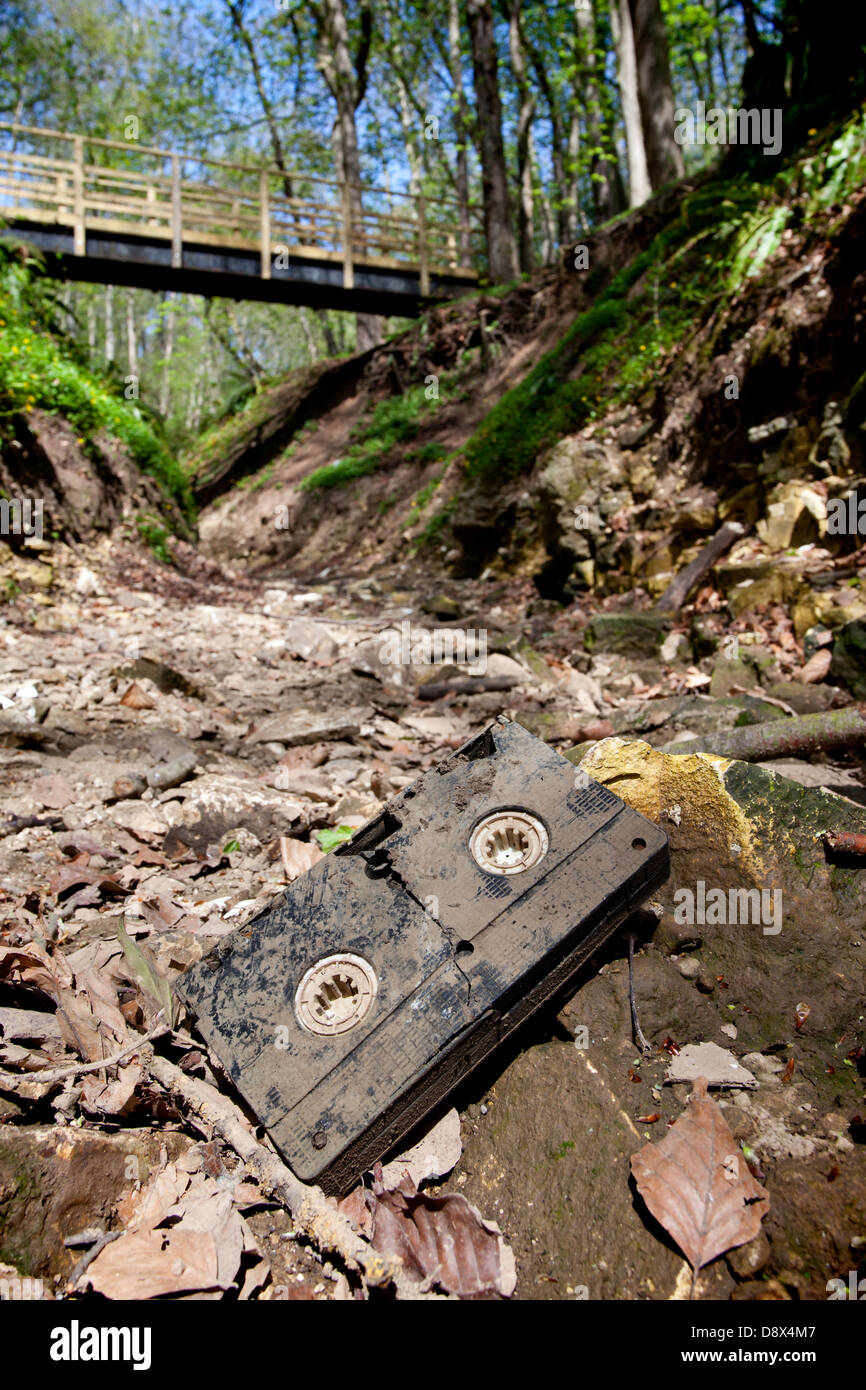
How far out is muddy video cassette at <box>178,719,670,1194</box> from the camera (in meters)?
1.82

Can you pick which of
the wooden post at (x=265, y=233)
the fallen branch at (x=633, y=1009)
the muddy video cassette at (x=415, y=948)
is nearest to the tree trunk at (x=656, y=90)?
the wooden post at (x=265, y=233)

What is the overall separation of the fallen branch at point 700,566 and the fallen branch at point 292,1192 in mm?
5223

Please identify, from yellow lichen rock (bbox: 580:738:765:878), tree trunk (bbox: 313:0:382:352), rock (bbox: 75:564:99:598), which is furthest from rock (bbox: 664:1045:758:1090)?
tree trunk (bbox: 313:0:382:352)

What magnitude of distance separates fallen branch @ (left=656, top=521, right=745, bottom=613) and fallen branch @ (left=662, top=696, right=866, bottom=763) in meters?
2.59

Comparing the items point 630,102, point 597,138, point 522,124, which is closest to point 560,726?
point 630,102

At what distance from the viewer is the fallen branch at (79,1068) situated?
75.2 inches

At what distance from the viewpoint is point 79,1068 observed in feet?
6.40

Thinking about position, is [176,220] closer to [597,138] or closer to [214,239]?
[214,239]

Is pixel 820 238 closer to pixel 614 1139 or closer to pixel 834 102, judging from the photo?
pixel 834 102

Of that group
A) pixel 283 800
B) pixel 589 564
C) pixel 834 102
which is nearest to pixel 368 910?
pixel 283 800

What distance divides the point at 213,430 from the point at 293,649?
15.7m

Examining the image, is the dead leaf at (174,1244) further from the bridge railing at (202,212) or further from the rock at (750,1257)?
the bridge railing at (202,212)

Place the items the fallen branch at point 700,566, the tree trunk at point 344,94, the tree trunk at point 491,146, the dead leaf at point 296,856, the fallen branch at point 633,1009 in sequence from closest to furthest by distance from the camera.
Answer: the fallen branch at point 633,1009 < the dead leaf at point 296,856 < the fallen branch at point 700,566 < the tree trunk at point 491,146 < the tree trunk at point 344,94
